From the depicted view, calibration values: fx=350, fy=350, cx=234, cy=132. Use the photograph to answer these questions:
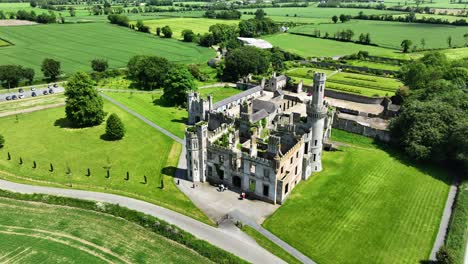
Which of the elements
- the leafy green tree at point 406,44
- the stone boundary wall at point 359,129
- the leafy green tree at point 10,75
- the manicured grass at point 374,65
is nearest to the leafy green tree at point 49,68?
the leafy green tree at point 10,75

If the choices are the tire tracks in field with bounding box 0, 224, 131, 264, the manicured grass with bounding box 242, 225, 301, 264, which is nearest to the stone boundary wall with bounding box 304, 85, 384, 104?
the manicured grass with bounding box 242, 225, 301, 264

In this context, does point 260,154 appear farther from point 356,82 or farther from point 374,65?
point 374,65

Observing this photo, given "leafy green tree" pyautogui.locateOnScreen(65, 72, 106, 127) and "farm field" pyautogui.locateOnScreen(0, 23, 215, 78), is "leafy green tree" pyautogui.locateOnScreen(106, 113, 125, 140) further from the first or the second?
"farm field" pyautogui.locateOnScreen(0, 23, 215, 78)

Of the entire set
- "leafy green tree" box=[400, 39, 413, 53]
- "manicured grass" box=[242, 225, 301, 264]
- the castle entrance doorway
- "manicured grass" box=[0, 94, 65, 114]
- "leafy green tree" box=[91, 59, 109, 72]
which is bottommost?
"manicured grass" box=[242, 225, 301, 264]

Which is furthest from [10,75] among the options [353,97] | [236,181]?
[353,97]

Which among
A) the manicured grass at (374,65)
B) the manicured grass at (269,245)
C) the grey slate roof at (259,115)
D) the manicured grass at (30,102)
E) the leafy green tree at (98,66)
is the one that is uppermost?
the leafy green tree at (98,66)

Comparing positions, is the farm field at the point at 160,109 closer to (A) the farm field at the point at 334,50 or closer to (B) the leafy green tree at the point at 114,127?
(B) the leafy green tree at the point at 114,127
